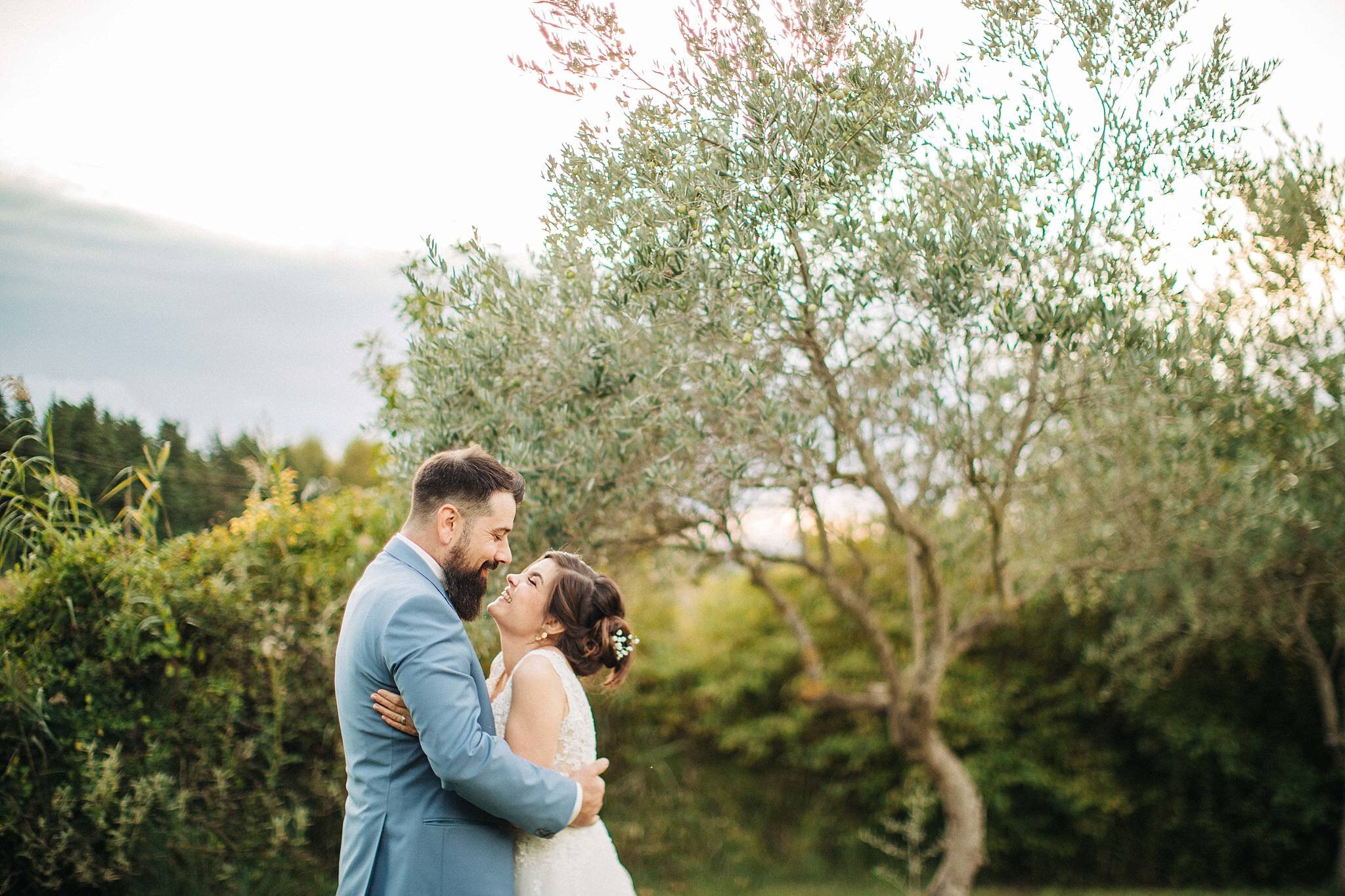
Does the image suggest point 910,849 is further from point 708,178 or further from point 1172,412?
point 708,178

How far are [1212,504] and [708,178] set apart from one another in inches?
158

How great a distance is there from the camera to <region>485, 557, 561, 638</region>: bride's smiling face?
10.6 ft

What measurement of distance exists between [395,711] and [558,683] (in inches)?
24.8

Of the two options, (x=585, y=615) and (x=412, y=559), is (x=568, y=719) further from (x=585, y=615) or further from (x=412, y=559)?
(x=412, y=559)

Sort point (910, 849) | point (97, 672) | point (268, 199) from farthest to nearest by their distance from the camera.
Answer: point (910, 849) < point (268, 199) < point (97, 672)

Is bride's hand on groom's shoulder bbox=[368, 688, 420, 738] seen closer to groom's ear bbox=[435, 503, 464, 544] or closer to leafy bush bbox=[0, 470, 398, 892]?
groom's ear bbox=[435, 503, 464, 544]

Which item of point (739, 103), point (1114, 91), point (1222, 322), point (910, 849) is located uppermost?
point (1114, 91)

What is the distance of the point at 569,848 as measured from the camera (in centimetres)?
304

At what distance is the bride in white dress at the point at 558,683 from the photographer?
298cm

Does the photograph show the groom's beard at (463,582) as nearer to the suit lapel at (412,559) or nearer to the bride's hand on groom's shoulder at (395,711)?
the suit lapel at (412,559)

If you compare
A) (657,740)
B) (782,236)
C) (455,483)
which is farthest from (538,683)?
(657,740)

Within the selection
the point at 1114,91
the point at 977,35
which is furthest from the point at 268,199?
the point at 1114,91

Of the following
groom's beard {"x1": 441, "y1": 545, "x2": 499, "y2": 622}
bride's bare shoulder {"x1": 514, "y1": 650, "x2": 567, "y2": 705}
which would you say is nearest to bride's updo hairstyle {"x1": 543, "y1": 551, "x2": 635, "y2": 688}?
bride's bare shoulder {"x1": 514, "y1": 650, "x2": 567, "y2": 705}

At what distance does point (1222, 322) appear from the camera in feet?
14.6
